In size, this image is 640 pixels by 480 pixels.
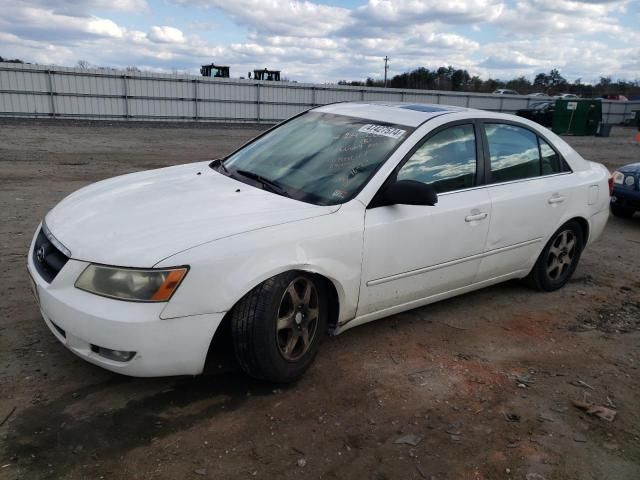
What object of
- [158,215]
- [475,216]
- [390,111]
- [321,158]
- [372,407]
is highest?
[390,111]

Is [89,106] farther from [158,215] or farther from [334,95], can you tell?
[158,215]

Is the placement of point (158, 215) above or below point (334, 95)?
below

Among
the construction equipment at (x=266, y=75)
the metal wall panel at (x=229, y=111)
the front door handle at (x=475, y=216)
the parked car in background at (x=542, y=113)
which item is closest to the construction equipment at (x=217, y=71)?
the construction equipment at (x=266, y=75)

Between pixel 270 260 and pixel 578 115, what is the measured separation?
30048 millimetres

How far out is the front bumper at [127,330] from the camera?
2627 millimetres

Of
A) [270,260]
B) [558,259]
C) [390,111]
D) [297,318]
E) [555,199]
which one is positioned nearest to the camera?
[270,260]

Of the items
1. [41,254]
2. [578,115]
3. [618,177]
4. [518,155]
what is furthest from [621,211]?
[578,115]

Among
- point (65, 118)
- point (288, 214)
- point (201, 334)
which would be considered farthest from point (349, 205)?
point (65, 118)

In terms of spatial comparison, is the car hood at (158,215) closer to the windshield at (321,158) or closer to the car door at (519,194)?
the windshield at (321,158)

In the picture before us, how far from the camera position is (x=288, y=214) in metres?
3.11

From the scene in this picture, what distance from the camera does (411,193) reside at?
3254 mm

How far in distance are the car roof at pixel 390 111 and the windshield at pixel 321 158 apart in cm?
8

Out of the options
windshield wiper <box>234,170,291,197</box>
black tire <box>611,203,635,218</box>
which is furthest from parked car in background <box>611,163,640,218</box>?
windshield wiper <box>234,170,291,197</box>

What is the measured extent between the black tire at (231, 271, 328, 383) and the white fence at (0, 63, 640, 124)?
22.6 m
